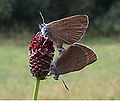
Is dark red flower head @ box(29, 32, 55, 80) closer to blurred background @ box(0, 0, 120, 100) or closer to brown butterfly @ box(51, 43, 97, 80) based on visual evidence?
brown butterfly @ box(51, 43, 97, 80)

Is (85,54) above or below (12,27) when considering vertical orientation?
above

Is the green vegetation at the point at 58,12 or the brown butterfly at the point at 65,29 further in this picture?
the green vegetation at the point at 58,12

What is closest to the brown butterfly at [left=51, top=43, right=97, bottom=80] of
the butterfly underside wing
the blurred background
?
the butterfly underside wing

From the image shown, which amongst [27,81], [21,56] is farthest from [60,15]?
[27,81]

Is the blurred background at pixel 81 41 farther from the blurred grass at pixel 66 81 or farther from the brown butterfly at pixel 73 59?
the brown butterfly at pixel 73 59

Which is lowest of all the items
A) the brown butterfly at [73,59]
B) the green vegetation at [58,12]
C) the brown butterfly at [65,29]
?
the green vegetation at [58,12]

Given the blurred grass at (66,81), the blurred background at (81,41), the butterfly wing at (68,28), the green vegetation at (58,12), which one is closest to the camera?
the butterfly wing at (68,28)

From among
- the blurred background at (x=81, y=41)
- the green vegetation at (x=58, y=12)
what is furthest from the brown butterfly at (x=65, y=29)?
the green vegetation at (x=58, y=12)

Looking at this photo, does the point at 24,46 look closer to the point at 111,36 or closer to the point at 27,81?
the point at 111,36
